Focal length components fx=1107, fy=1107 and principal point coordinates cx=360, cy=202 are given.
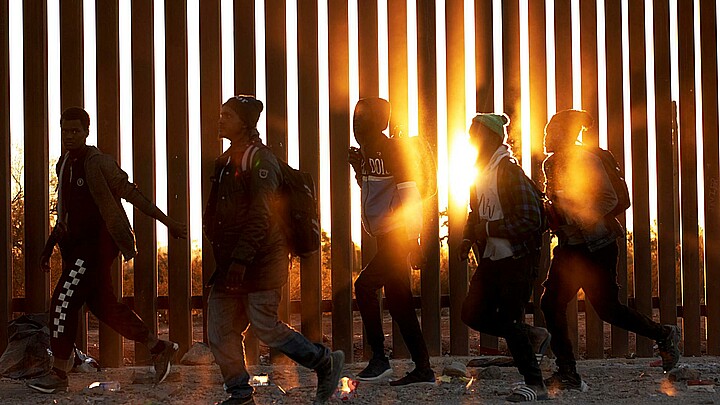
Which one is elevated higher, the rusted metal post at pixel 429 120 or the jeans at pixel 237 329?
the rusted metal post at pixel 429 120

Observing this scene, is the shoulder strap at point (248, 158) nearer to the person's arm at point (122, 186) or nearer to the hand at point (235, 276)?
the hand at point (235, 276)

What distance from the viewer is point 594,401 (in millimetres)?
5637

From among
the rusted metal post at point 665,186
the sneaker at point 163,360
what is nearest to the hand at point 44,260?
the sneaker at point 163,360

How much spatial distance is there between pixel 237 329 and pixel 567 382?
74.3 inches

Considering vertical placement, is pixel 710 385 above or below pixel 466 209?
below

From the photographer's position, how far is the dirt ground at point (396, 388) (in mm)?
5688

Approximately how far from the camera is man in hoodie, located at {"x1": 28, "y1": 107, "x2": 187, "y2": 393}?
5754 mm

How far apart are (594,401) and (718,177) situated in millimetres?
2579

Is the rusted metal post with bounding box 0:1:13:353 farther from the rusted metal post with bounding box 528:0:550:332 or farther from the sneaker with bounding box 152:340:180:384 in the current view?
the rusted metal post with bounding box 528:0:550:332

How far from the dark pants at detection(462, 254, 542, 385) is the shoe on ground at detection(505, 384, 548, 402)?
3 centimetres

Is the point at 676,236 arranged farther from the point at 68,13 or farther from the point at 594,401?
the point at 68,13

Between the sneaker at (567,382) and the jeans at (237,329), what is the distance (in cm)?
156

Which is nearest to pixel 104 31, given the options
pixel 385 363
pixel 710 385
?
pixel 385 363

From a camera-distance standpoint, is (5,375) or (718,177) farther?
(718,177)
